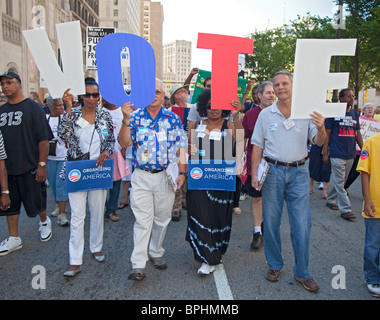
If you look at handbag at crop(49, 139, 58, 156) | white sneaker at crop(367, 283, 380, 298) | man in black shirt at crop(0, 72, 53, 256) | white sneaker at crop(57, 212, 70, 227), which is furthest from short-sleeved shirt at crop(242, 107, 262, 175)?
handbag at crop(49, 139, 58, 156)

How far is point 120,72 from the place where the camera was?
11.6ft

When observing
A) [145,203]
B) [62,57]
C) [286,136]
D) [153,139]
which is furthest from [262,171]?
[62,57]

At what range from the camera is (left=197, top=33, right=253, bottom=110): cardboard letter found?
3555 millimetres

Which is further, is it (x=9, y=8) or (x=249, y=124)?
(x=9, y=8)

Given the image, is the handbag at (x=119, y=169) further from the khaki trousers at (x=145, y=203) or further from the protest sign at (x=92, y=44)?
the protest sign at (x=92, y=44)

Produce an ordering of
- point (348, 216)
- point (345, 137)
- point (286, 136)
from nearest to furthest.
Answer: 1. point (286, 136)
2. point (348, 216)
3. point (345, 137)

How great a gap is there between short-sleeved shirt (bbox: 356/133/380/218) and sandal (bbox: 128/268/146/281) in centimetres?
249

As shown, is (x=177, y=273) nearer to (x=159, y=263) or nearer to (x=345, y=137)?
(x=159, y=263)

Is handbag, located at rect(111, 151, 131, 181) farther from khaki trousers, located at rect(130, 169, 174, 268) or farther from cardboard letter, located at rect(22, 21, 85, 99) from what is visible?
cardboard letter, located at rect(22, 21, 85, 99)

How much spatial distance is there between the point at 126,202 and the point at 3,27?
23220 mm

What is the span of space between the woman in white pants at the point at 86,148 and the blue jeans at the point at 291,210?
6.46ft

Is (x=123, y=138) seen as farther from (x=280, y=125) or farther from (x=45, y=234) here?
(x=45, y=234)

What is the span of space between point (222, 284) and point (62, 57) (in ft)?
9.71

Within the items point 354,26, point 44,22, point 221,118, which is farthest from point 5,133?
point 44,22
